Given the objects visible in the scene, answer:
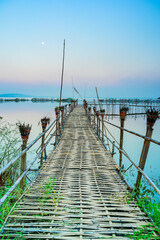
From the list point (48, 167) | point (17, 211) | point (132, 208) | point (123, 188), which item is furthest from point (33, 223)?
point (48, 167)

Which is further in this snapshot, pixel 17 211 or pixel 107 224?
pixel 17 211

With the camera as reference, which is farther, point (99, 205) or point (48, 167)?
point (48, 167)

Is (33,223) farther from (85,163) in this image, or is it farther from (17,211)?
(85,163)

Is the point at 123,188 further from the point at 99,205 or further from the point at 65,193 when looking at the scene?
the point at 65,193

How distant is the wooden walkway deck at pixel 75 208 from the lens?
1601 mm

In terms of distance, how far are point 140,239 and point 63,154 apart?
298 centimetres

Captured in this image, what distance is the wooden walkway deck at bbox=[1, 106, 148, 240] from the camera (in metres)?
1.60

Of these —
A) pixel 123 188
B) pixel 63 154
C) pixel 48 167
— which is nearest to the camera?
pixel 123 188

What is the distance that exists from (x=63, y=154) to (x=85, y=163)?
888 mm

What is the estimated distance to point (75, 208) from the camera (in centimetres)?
200

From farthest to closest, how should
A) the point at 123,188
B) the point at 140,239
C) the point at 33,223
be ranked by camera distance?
the point at 123,188
the point at 33,223
the point at 140,239

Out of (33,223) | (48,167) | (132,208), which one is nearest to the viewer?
(33,223)

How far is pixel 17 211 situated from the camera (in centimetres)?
188

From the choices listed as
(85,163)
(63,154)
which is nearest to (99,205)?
(85,163)
